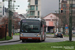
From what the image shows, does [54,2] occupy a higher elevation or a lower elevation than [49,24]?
higher

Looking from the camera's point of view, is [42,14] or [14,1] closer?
[14,1]

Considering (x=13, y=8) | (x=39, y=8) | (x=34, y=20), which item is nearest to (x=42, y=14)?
(x=39, y=8)

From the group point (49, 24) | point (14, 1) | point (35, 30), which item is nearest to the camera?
point (35, 30)

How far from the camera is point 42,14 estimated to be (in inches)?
4326

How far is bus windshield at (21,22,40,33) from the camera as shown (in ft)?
84.5

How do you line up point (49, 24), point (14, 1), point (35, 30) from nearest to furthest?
1. point (35, 30)
2. point (14, 1)
3. point (49, 24)

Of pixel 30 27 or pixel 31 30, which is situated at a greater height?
pixel 30 27

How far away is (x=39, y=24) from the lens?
26078 mm

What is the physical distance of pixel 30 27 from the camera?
25891mm

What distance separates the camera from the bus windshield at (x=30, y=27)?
2575cm

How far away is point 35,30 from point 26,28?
107cm

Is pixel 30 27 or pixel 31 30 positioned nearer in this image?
pixel 31 30

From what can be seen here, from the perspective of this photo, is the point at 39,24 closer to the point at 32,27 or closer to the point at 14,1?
the point at 32,27

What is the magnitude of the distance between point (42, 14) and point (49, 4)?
6.76 metres
